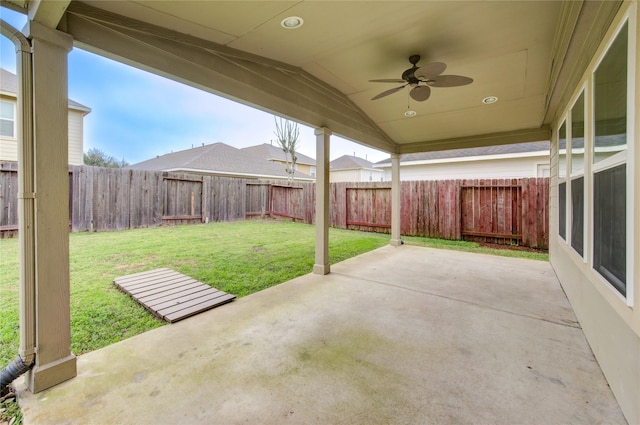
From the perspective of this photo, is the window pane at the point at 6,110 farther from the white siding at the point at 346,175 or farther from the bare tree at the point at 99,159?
the white siding at the point at 346,175

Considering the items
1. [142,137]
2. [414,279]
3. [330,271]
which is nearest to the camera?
[414,279]

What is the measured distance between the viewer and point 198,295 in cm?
341

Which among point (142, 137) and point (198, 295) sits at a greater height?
point (142, 137)

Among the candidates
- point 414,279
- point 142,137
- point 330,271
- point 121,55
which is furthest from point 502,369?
point 142,137

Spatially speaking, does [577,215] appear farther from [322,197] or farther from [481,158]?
[481,158]

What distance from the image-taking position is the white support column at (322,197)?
4.44 m

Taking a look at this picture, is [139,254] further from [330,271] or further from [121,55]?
[121,55]

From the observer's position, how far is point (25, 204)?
177 centimetres

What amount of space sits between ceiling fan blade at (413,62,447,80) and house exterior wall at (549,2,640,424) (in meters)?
1.17

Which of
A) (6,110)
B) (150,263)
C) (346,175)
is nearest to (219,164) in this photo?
(6,110)

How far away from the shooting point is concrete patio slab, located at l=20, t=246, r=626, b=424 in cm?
168

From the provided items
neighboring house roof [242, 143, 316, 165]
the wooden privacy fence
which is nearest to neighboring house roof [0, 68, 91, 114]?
the wooden privacy fence

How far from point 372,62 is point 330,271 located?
3061 millimetres

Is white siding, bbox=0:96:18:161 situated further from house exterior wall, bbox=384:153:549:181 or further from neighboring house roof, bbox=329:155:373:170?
neighboring house roof, bbox=329:155:373:170
